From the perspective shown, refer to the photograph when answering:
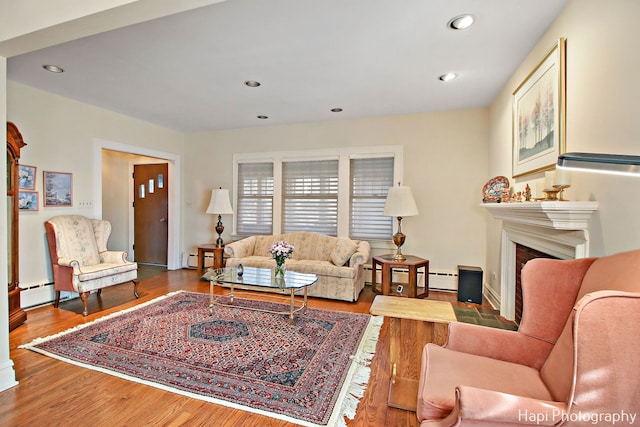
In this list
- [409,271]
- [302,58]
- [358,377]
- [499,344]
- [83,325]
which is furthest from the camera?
[409,271]

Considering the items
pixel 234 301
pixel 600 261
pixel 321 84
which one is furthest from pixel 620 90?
pixel 234 301

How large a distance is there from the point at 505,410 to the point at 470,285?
10.1ft

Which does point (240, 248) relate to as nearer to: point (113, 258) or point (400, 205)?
point (113, 258)

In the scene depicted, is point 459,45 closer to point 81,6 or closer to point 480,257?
point 81,6

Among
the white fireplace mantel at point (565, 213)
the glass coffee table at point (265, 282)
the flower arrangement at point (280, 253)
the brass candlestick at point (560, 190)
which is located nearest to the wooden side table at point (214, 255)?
the glass coffee table at point (265, 282)

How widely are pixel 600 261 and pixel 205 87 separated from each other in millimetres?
3642

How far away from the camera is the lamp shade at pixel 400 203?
4.00 metres

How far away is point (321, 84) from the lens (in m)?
3.31

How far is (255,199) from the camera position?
210 inches

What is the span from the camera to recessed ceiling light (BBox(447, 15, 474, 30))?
2100mm

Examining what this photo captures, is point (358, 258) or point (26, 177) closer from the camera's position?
point (26, 177)

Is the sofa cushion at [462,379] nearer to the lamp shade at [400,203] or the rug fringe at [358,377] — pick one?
the rug fringe at [358,377]

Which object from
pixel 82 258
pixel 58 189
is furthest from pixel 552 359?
pixel 58 189

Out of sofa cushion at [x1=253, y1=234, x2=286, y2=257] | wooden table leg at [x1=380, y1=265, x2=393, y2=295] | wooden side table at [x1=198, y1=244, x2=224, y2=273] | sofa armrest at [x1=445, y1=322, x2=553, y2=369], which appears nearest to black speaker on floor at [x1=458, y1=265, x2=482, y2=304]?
wooden table leg at [x1=380, y1=265, x2=393, y2=295]
